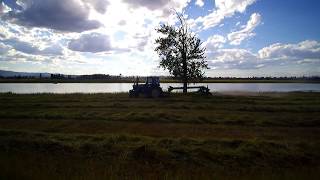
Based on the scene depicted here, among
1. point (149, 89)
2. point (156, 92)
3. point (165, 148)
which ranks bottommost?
point (165, 148)

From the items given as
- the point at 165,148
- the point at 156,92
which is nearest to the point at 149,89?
the point at 156,92

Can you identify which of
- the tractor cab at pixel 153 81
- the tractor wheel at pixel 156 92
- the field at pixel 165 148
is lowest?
the field at pixel 165 148

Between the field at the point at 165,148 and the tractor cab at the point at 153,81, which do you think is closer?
the field at the point at 165,148

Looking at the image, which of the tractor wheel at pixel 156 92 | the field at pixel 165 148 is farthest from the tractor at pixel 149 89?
the field at pixel 165 148

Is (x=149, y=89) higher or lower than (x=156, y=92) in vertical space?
higher

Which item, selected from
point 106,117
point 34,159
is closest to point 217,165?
point 34,159

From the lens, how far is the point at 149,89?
1668 inches

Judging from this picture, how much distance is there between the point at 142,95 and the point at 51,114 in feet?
62.6

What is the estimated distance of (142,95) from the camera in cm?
4425

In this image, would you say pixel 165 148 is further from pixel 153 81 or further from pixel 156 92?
pixel 153 81

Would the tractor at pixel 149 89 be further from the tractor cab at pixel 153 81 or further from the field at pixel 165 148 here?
the field at pixel 165 148

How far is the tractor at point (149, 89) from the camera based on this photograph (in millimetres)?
42094

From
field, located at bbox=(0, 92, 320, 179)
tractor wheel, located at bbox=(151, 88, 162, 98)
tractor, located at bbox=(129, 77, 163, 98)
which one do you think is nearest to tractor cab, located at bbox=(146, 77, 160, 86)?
tractor, located at bbox=(129, 77, 163, 98)

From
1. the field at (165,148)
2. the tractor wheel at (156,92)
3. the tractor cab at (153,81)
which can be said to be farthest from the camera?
the tractor cab at (153,81)
